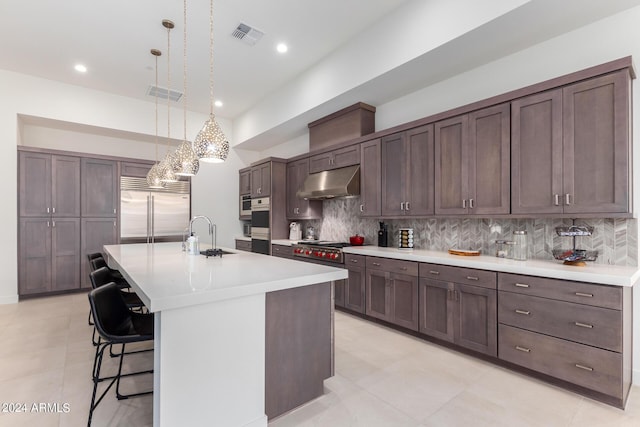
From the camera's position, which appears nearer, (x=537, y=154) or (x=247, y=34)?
(x=537, y=154)

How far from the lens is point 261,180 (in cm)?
596

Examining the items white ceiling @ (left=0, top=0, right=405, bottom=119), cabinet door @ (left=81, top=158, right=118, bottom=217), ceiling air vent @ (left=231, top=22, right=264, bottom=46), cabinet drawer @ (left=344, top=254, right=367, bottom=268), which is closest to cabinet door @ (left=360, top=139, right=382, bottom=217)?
cabinet drawer @ (left=344, top=254, right=367, bottom=268)

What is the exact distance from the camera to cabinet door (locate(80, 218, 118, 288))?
5.23 metres

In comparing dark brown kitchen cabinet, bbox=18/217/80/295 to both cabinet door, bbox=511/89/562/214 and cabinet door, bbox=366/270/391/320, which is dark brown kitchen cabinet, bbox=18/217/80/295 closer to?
cabinet door, bbox=366/270/391/320

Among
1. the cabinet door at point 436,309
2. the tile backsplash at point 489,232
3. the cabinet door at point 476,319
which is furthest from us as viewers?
the cabinet door at point 436,309

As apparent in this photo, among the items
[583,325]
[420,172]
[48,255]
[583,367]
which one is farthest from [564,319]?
[48,255]

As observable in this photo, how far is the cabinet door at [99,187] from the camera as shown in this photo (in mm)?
5266

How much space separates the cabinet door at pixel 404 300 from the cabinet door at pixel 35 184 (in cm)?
566

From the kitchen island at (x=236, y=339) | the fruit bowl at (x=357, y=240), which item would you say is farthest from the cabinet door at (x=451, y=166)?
the kitchen island at (x=236, y=339)

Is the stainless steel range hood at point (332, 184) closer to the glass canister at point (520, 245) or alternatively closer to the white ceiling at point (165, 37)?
the white ceiling at point (165, 37)

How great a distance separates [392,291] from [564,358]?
5.15ft

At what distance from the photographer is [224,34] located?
12.2ft

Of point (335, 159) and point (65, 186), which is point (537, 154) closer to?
point (335, 159)

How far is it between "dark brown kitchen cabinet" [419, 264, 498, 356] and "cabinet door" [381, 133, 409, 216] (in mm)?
920
